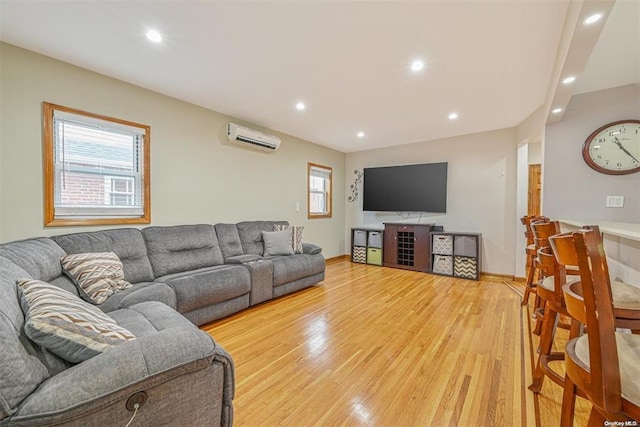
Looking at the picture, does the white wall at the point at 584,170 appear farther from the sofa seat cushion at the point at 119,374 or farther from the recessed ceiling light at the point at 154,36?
the recessed ceiling light at the point at 154,36

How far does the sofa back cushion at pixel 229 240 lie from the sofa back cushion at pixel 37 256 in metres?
1.53

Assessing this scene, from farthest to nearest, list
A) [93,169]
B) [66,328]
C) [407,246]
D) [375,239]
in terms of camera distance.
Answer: [375,239] < [407,246] < [93,169] < [66,328]

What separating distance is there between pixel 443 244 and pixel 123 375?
15.3 ft

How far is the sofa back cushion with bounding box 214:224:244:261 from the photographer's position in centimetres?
342

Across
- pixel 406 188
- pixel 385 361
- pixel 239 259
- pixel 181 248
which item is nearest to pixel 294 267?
pixel 239 259

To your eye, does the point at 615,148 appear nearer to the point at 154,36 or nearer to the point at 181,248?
the point at 154,36

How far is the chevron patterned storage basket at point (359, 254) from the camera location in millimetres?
5591

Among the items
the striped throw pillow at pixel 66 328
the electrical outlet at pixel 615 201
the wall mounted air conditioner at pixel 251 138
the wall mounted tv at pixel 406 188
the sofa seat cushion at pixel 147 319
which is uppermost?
the wall mounted air conditioner at pixel 251 138

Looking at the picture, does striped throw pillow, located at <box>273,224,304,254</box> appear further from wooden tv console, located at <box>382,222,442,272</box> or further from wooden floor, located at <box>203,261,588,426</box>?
wooden tv console, located at <box>382,222,442,272</box>

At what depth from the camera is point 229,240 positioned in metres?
3.51

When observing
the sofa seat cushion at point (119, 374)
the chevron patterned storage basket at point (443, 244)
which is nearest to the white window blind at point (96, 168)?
the sofa seat cushion at point (119, 374)

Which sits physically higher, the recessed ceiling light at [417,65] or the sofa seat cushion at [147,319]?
A: the recessed ceiling light at [417,65]

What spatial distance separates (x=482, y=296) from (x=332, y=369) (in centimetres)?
262

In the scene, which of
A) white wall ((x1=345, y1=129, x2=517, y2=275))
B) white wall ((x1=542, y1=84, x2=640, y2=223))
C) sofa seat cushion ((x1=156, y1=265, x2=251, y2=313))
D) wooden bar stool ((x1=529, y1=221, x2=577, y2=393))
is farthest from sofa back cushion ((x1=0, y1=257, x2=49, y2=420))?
white wall ((x1=345, y1=129, x2=517, y2=275))
